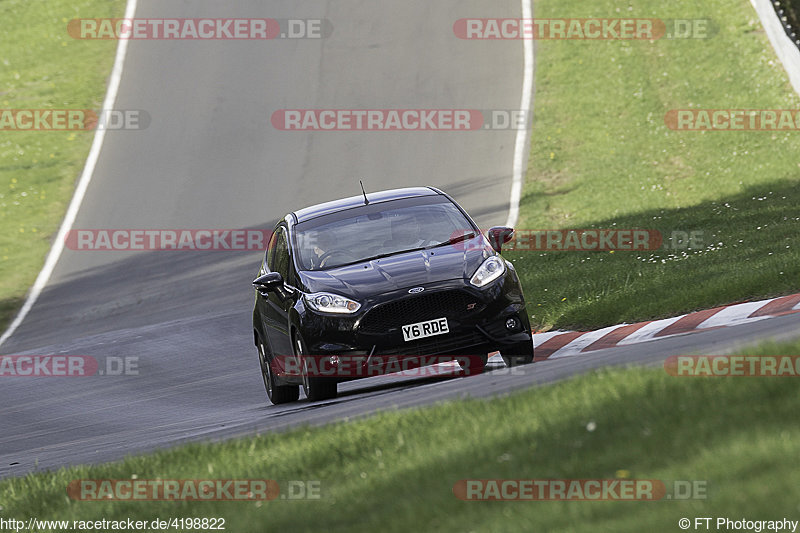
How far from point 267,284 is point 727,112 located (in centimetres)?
1558

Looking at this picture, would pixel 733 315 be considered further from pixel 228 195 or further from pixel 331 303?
pixel 228 195

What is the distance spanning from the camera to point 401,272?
11062mm

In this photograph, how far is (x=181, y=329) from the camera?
18.2 metres

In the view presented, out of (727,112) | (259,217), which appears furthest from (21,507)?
(727,112)

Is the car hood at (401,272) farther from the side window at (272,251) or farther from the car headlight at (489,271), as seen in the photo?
the side window at (272,251)

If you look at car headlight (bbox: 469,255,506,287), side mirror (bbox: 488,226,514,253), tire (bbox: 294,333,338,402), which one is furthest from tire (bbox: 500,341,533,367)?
tire (bbox: 294,333,338,402)

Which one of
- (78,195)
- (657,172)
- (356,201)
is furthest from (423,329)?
(78,195)

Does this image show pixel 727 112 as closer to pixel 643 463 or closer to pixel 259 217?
pixel 259 217

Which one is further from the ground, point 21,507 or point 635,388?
point 635,388

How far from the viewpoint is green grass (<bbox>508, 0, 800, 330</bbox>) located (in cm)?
1441

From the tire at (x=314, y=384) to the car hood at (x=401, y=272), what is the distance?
0.54 metres

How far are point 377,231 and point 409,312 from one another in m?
1.60

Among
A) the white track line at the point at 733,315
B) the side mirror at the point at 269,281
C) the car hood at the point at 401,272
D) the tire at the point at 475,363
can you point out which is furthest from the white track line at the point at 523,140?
the car hood at the point at 401,272

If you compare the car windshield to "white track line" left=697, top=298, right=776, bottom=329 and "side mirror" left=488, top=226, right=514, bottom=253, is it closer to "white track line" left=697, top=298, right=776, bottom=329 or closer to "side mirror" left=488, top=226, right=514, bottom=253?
"side mirror" left=488, top=226, right=514, bottom=253
